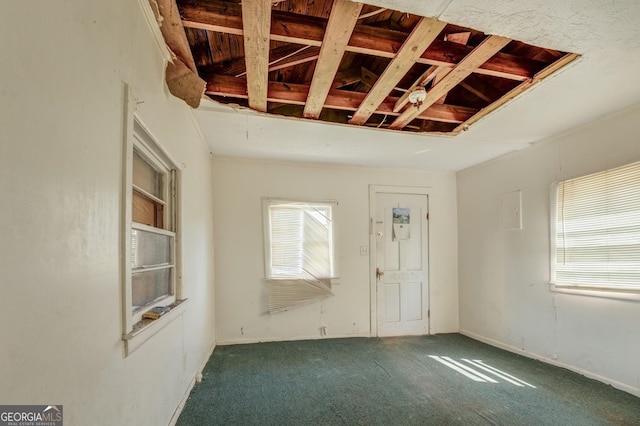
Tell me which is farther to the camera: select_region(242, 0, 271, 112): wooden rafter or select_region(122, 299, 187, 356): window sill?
select_region(242, 0, 271, 112): wooden rafter

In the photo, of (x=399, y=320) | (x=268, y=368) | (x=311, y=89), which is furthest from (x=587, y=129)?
(x=268, y=368)

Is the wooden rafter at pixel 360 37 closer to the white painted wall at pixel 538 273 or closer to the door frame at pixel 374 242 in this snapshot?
the white painted wall at pixel 538 273

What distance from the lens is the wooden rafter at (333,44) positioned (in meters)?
1.51

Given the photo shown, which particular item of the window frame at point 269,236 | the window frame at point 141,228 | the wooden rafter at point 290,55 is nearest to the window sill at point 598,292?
the window frame at point 269,236

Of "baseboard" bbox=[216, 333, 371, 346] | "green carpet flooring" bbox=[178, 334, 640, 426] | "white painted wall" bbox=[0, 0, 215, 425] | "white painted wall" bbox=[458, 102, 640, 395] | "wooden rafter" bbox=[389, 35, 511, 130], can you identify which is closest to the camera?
"white painted wall" bbox=[0, 0, 215, 425]

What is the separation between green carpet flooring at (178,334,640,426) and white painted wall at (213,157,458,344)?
0.45 meters

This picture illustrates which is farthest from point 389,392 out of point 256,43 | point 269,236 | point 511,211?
point 256,43

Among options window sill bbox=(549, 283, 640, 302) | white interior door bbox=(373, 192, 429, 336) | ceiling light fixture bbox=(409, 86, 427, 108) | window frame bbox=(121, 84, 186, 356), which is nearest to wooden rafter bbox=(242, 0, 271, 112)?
window frame bbox=(121, 84, 186, 356)

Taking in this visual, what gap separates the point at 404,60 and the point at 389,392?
8.34 feet

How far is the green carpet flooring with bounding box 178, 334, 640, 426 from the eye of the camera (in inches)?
86.5

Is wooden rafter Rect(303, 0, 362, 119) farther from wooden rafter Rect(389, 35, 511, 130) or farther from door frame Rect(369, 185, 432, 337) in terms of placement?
door frame Rect(369, 185, 432, 337)

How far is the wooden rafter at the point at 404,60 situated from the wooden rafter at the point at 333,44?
34 centimetres

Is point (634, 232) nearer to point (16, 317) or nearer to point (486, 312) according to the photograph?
point (486, 312)

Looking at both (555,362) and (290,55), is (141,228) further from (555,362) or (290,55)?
(555,362)
